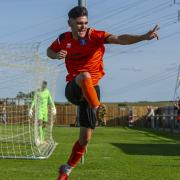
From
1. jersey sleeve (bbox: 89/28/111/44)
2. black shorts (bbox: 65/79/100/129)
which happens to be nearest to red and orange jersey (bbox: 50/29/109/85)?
jersey sleeve (bbox: 89/28/111/44)

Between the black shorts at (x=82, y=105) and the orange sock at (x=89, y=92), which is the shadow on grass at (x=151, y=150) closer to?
the black shorts at (x=82, y=105)

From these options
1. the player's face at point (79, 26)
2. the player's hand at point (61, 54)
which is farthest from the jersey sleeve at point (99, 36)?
the player's hand at point (61, 54)

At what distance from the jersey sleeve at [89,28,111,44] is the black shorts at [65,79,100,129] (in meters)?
0.61

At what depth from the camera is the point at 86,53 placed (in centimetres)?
766

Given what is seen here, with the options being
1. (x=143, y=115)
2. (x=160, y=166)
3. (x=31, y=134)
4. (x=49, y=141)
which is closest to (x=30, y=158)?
(x=160, y=166)

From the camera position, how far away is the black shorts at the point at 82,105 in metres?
7.57

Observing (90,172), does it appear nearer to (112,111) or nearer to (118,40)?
(118,40)

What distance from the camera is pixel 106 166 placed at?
472 inches

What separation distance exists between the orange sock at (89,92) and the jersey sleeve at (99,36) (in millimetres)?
543

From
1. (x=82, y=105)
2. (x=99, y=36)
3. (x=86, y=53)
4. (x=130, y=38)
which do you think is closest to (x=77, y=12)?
(x=99, y=36)

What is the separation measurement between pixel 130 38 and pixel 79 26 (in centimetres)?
78

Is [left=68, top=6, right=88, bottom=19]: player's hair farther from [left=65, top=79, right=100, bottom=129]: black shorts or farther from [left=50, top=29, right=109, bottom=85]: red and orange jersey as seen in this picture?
[left=65, top=79, right=100, bottom=129]: black shorts

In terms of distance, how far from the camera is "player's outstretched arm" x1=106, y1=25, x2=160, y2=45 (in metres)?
6.82

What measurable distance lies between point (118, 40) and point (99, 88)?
30.4 inches
